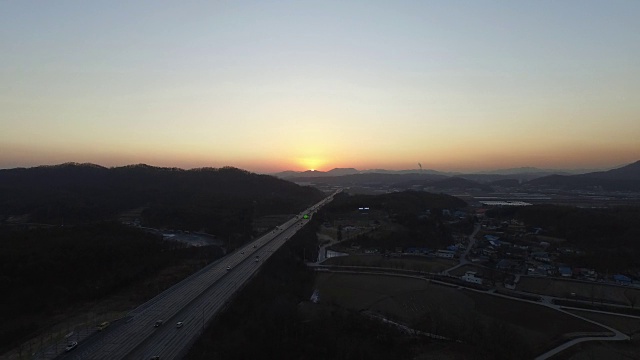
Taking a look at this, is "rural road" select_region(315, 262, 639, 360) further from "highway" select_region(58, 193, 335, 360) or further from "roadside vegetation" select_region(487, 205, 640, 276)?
"roadside vegetation" select_region(487, 205, 640, 276)

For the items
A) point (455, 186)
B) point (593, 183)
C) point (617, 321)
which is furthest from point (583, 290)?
point (593, 183)

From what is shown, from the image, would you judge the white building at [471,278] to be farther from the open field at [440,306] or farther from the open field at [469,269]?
the open field at [440,306]

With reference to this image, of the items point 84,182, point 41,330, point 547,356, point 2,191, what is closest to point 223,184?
point 84,182

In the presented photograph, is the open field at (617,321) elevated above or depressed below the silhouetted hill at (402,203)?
below

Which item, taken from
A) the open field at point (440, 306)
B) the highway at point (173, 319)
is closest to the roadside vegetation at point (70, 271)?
the highway at point (173, 319)

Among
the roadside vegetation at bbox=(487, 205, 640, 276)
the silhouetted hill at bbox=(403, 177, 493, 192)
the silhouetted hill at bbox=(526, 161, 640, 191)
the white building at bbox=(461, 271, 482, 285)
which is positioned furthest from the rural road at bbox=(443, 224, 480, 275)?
the silhouetted hill at bbox=(526, 161, 640, 191)

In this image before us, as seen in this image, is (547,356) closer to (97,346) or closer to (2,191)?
(97,346)
